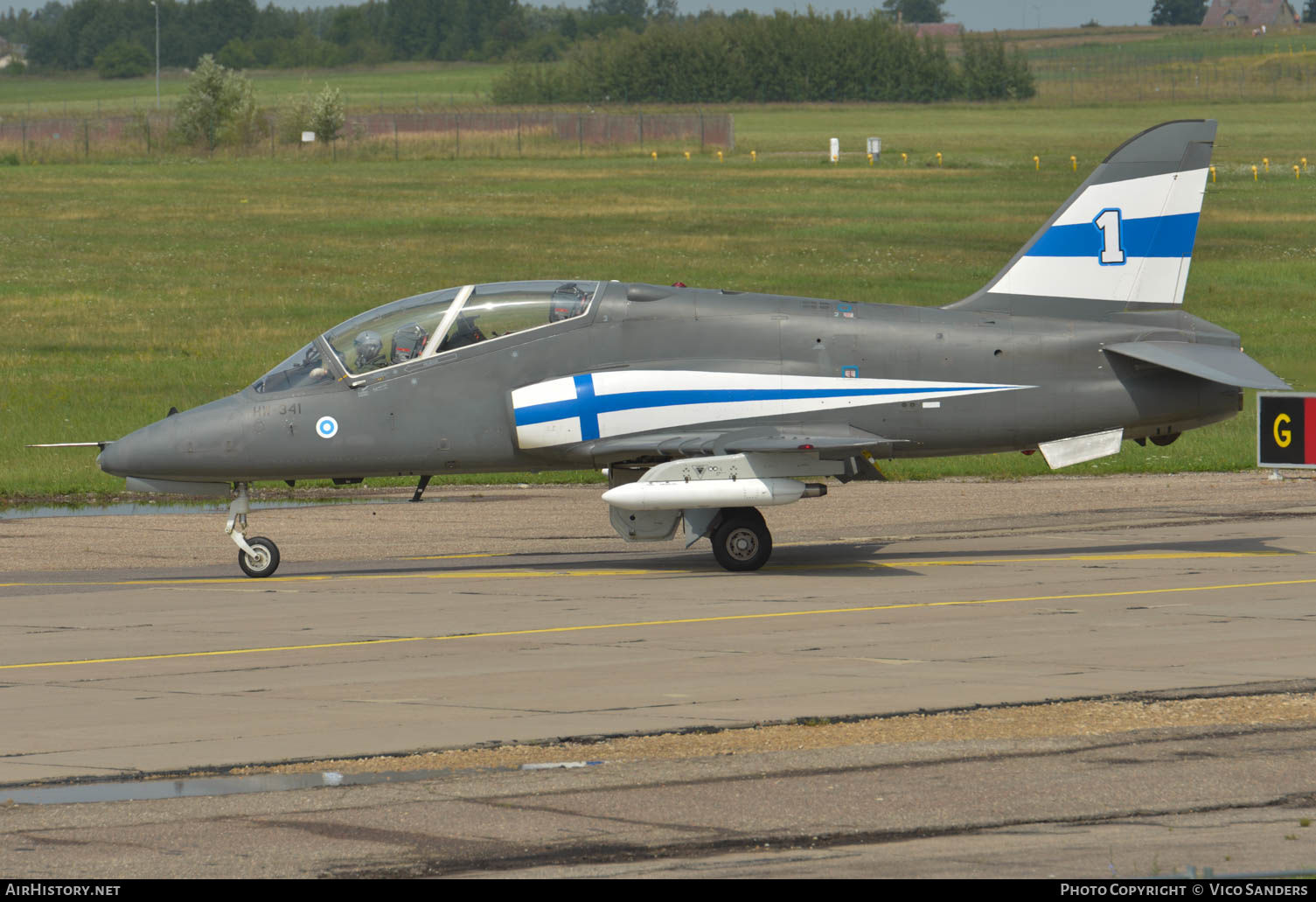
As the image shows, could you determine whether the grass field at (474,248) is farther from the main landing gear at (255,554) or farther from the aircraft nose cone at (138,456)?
the main landing gear at (255,554)

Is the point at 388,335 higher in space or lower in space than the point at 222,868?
higher

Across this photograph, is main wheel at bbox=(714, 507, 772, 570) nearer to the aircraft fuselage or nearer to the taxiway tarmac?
the taxiway tarmac

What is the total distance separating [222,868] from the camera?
8656mm

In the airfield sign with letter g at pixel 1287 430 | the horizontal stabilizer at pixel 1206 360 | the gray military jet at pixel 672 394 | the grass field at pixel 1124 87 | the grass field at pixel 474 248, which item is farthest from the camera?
the grass field at pixel 1124 87

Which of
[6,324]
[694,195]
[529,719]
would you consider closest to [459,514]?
[529,719]

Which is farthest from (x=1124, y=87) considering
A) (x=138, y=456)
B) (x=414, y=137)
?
(x=138, y=456)

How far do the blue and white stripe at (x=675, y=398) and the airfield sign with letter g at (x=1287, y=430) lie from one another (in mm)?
4560

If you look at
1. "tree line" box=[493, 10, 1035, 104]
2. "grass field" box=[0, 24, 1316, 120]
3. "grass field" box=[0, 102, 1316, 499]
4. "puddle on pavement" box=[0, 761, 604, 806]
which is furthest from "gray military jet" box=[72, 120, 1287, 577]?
"tree line" box=[493, 10, 1035, 104]

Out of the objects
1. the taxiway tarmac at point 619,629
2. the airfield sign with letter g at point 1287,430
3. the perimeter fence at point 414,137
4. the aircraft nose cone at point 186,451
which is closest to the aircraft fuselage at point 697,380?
the aircraft nose cone at point 186,451

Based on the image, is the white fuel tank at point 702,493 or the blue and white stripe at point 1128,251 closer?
the white fuel tank at point 702,493

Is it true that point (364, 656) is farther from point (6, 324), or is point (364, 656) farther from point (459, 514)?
point (6, 324)

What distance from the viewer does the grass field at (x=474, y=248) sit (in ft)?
114

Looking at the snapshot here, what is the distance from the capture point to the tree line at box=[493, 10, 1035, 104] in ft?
534
